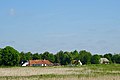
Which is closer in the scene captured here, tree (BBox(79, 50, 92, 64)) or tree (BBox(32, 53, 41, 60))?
tree (BBox(79, 50, 92, 64))

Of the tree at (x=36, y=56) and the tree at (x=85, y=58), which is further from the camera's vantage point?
the tree at (x=36, y=56)

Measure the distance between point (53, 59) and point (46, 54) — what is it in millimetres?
3636

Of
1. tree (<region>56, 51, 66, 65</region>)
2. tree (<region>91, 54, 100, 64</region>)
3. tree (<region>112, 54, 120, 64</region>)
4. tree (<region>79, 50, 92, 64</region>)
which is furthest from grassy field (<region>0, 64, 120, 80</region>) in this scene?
tree (<region>112, 54, 120, 64</region>)

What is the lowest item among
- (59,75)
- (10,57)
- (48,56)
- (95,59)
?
(59,75)

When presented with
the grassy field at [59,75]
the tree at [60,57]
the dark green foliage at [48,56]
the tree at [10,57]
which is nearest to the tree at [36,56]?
the dark green foliage at [48,56]

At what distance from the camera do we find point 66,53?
5556 inches

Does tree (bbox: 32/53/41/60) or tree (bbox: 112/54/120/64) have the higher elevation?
tree (bbox: 32/53/41/60)

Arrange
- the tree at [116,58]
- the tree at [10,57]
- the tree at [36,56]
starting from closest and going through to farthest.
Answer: the tree at [10,57] < the tree at [36,56] < the tree at [116,58]

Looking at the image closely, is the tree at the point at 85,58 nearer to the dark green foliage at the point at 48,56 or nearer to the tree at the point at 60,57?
the tree at the point at 60,57

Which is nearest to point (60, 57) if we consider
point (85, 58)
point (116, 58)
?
point (85, 58)

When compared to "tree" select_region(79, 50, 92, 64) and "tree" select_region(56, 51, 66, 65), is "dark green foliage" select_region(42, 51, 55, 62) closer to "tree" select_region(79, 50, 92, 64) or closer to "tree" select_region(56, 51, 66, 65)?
"tree" select_region(56, 51, 66, 65)

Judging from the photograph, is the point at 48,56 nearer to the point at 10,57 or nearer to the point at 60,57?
the point at 60,57

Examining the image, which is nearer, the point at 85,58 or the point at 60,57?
the point at 85,58

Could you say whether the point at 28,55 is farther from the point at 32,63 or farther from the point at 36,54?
the point at 32,63
